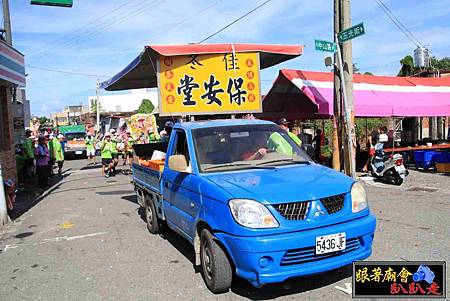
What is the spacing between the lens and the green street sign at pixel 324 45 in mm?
9195

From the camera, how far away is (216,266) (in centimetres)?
409

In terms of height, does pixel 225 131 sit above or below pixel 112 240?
above

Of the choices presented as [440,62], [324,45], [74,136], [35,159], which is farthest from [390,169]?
[440,62]

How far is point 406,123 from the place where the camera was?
21.7 metres

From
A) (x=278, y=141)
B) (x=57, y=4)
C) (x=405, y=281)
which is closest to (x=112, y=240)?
(x=278, y=141)

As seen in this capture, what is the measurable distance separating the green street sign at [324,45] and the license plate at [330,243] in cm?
627

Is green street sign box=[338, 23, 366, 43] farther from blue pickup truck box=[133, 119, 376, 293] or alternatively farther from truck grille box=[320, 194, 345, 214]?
truck grille box=[320, 194, 345, 214]

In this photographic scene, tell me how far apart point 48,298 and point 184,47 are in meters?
5.18

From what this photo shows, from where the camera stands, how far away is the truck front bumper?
3.66 meters

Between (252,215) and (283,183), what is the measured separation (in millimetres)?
531

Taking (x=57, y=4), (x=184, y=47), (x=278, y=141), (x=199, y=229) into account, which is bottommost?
(x=199, y=229)

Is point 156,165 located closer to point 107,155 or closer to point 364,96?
point 107,155

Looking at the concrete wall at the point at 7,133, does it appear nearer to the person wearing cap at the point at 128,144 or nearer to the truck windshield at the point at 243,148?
the person wearing cap at the point at 128,144

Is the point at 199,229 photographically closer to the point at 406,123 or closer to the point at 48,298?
the point at 48,298
